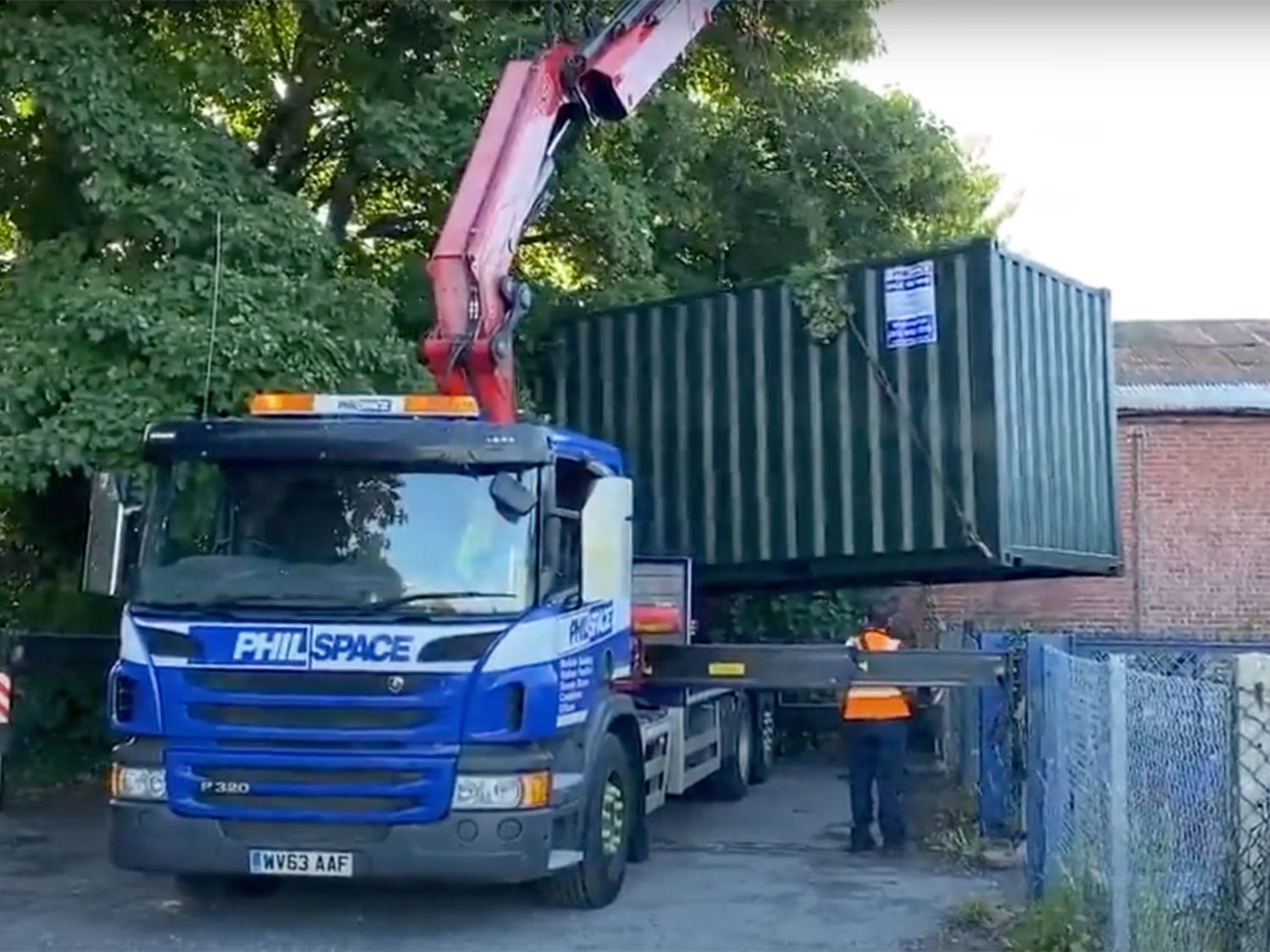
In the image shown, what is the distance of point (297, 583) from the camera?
8.30m

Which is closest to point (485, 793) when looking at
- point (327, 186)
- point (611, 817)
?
point (611, 817)

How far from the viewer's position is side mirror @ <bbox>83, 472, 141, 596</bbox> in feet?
28.3

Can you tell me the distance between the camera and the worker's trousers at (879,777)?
10961mm

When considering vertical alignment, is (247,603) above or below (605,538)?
below

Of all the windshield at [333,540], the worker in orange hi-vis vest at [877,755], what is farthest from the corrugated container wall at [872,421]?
the windshield at [333,540]

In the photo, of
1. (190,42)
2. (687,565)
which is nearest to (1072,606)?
(687,565)

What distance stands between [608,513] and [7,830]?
573 centimetres

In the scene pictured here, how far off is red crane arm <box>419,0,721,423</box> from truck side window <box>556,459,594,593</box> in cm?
102

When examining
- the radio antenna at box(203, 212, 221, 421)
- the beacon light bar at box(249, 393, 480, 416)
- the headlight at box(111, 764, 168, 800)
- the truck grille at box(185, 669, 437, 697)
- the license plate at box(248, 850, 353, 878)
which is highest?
the radio antenna at box(203, 212, 221, 421)

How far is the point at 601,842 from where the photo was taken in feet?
29.5

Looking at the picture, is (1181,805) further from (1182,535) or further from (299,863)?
(1182,535)

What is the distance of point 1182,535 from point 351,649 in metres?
13.2

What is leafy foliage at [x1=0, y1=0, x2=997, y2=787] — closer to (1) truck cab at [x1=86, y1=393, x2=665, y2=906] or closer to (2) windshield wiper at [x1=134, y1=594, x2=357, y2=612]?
(1) truck cab at [x1=86, y1=393, x2=665, y2=906]

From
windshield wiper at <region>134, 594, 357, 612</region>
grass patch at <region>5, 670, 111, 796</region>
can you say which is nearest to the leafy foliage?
grass patch at <region>5, 670, 111, 796</region>
